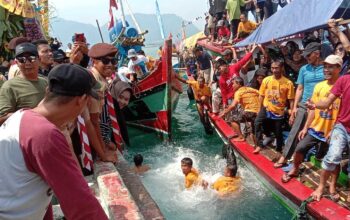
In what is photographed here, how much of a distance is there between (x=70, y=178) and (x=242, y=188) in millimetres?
5375

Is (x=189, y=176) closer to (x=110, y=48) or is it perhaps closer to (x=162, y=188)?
(x=162, y=188)

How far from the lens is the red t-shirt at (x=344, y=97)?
409 cm

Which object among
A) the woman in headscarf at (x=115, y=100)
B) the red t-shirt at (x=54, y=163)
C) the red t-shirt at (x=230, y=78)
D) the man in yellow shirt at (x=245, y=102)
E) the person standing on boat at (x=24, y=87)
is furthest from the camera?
the red t-shirt at (x=230, y=78)

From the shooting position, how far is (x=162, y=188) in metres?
7.48

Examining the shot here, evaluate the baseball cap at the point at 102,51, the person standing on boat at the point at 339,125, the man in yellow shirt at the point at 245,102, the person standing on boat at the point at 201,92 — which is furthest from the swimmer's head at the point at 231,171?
the person standing on boat at the point at 201,92

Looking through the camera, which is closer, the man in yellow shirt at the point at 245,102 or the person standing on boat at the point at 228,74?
the man in yellow shirt at the point at 245,102

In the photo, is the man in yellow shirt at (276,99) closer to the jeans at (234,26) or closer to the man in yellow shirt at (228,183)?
the man in yellow shirt at (228,183)

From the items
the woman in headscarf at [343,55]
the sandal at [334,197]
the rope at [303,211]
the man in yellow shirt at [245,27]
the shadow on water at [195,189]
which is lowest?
the shadow on water at [195,189]

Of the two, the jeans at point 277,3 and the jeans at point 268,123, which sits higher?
the jeans at point 277,3

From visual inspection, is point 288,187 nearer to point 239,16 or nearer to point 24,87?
point 24,87

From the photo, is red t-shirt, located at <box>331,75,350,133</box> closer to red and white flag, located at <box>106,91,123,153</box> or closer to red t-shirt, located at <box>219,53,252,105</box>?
red and white flag, located at <box>106,91,123,153</box>

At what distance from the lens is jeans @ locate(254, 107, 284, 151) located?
21.3 feet

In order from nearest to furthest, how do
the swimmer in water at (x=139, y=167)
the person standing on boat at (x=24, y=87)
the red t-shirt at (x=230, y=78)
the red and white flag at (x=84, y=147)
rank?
the person standing on boat at (x=24, y=87) → the red and white flag at (x=84, y=147) → the swimmer in water at (x=139, y=167) → the red t-shirt at (x=230, y=78)

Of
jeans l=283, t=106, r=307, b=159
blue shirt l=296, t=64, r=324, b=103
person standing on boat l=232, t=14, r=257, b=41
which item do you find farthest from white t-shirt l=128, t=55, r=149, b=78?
blue shirt l=296, t=64, r=324, b=103
